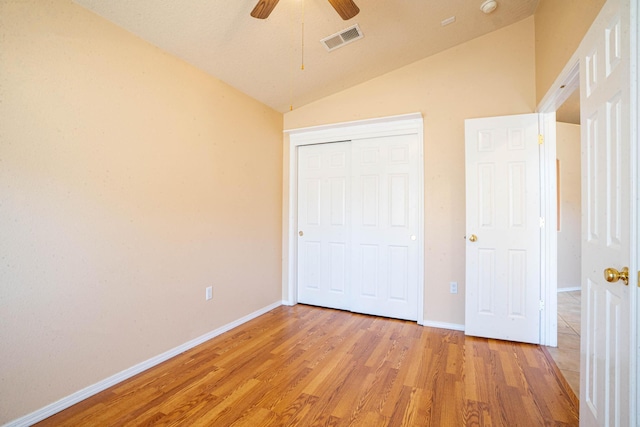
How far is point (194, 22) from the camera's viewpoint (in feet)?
6.89

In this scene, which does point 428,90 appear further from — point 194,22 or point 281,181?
point 194,22

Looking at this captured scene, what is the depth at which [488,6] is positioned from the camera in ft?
8.00

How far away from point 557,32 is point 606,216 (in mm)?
1632

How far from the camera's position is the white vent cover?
8.12 feet

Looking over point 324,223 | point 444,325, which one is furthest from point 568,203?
point 324,223

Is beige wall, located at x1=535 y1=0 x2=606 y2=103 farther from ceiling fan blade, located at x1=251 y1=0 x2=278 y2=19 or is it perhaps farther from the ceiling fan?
ceiling fan blade, located at x1=251 y1=0 x2=278 y2=19

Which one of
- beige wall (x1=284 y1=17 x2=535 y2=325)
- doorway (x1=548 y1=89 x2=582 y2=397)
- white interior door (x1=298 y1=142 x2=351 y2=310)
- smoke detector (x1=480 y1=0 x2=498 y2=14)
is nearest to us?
smoke detector (x1=480 y1=0 x2=498 y2=14)

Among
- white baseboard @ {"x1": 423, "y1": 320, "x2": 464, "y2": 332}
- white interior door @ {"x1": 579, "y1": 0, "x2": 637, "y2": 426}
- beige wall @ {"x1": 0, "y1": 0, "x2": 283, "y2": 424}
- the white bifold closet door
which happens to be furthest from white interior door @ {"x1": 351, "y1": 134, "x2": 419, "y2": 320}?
white interior door @ {"x1": 579, "y1": 0, "x2": 637, "y2": 426}

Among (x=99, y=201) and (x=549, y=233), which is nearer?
(x=99, y=201)

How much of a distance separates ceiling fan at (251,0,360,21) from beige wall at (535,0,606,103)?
4.02 ft

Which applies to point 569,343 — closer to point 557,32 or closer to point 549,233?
point 549,233

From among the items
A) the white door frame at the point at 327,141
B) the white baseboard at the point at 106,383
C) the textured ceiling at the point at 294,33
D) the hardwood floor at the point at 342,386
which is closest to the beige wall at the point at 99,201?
the white baseboard at the point at 106,383

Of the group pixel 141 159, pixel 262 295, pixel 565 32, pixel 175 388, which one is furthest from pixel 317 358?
pixel 565 32

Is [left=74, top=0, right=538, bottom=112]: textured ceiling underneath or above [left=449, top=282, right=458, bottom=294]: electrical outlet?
above
